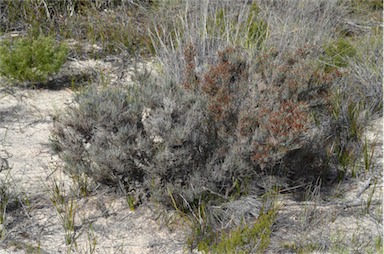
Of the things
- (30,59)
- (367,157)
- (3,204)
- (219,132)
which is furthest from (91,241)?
(30,59)

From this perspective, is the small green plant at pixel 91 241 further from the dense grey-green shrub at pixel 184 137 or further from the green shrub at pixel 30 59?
the green shrub at pixel 30 59

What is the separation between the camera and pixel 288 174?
12.3 ft

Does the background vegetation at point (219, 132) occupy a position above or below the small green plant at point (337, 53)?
above

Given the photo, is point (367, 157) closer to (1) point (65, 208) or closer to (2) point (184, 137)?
(2) point (184, 137)

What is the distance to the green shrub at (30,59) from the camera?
16.0 ft

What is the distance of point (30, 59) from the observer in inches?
196

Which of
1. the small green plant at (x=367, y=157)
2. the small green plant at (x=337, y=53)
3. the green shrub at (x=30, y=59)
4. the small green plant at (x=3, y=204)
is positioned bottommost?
the small green plant at (x=367, y=157)

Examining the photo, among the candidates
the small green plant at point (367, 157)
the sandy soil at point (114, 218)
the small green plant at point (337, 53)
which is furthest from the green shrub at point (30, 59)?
the small green plant at point (367, 157)

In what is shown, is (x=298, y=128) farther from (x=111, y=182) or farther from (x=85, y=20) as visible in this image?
(x=85, y=20)

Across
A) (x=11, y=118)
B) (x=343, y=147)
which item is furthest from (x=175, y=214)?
(x=11, y=118)

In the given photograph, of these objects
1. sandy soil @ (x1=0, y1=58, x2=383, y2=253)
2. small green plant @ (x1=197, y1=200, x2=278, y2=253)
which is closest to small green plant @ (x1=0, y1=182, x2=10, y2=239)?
sandy soil @ (x1=0, y1=58, x2=383, y2=253)

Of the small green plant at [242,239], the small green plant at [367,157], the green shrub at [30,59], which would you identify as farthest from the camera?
the green shrub at [30,59]

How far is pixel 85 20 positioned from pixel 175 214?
3.12 metres

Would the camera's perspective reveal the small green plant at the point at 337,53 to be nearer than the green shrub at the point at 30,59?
No
